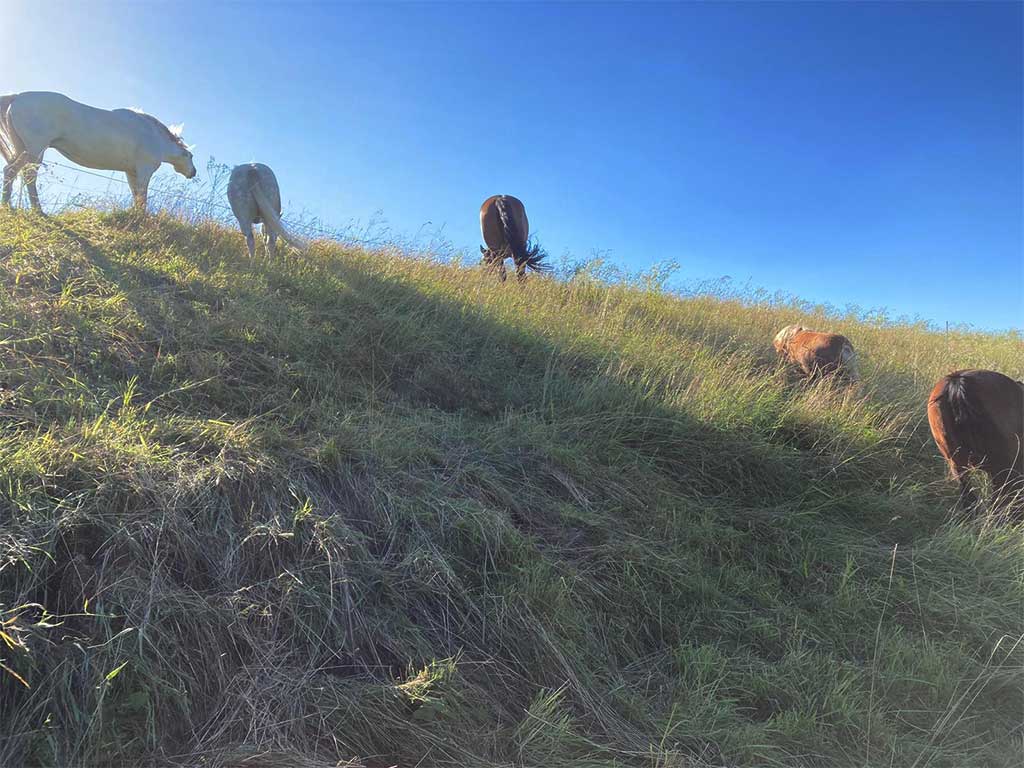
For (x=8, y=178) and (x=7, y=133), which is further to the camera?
(x=7, y=133)

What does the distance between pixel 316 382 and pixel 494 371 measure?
1457 mm

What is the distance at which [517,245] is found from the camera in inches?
296

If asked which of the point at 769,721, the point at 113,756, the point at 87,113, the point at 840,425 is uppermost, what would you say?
the point at 87,113

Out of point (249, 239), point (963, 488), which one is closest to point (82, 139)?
point (249, 239)

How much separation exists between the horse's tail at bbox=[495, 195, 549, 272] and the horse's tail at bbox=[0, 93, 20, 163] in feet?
17.6

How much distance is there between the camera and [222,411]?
115 inches

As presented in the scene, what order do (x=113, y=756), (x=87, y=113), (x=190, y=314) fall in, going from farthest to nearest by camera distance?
1. (x=87, y=113)
2. (x=190, y=314)
3. (x=113, y=756)

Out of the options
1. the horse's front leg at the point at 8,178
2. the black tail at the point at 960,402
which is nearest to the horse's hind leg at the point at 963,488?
the black tail at the point at 960,402

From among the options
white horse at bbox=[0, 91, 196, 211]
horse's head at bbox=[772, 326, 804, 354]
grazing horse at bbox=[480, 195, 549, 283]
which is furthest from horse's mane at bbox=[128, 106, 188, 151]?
horse's head at bbox=[772, 326, 804, 354]

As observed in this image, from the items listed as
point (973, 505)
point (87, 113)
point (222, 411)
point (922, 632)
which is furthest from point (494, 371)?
point (87, 113)

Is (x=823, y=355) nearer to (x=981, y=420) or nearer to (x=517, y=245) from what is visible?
(x=981, y=420)

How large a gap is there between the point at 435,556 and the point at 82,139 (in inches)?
251

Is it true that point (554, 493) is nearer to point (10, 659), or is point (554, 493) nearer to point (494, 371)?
point (494, 371)

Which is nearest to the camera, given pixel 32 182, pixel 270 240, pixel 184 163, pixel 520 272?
pixel 32 182
